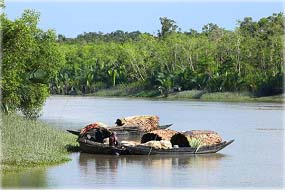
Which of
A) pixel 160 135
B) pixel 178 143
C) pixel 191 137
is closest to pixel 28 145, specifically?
pixel 160 135

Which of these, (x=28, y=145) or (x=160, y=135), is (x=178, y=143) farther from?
(x=28, y=145)

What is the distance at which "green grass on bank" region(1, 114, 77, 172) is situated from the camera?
19.6m

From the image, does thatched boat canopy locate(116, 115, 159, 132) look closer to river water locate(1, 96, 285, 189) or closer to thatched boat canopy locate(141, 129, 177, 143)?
river water locate(1, 96, 285, 189)

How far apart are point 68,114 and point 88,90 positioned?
126ft

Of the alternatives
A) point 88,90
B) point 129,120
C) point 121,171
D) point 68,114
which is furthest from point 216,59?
point 121,171

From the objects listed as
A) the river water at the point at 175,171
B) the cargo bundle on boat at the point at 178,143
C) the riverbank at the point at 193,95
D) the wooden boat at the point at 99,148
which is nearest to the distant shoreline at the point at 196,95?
the riverbank at the point at 193,95

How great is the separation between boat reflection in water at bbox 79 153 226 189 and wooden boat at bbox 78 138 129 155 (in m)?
0.19

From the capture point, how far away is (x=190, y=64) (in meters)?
79.4

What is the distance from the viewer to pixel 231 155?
25.5 metres

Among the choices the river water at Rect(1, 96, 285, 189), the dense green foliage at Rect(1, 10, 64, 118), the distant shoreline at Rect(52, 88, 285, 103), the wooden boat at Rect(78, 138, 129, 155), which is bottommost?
the river water at Rect(1, 96, 285, 189)

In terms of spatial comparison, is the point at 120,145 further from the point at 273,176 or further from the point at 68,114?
the point at 68,114

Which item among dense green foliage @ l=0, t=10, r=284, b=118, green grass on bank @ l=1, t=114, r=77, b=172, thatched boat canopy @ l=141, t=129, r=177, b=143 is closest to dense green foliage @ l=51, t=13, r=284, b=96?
dense green foliage @ l=0, t=10, r=284, b=118

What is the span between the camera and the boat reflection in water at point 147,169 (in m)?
18.8

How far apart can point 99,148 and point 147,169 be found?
283cm
